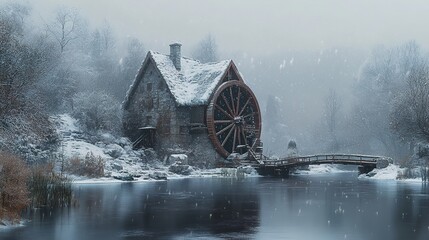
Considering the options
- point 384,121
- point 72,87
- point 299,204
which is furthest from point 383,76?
point 299,204

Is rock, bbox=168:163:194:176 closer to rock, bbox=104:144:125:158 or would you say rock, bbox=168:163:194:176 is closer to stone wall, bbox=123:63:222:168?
stone wall, bbox=123:63:222:168

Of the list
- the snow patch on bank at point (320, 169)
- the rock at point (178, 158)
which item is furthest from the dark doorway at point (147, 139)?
the snow patch on bank at point (320, 169)

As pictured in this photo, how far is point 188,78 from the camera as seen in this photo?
5262cm

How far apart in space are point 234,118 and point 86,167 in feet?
64.4

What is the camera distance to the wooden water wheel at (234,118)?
165 feet

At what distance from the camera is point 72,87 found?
186ft

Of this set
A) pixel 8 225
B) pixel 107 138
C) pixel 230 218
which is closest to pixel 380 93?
pixel 107 138

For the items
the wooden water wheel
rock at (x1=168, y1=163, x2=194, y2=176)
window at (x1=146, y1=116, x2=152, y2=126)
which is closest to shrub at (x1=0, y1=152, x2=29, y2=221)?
rock at (x1=168, y1=163, x2=194, y2=176)

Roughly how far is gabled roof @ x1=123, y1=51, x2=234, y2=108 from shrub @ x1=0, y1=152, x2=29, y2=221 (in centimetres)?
3330

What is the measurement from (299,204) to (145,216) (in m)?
6.92

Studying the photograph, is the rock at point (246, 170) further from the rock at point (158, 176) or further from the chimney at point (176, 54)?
the chimney at point (176, 54)

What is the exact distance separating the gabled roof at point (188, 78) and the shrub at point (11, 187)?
109 feet

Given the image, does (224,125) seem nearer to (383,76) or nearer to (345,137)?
(383,76)

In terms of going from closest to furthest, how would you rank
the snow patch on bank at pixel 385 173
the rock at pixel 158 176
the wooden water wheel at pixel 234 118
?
the rock at pixel 158 176 → the snow patch on bank at pixel 385 173 → the wooden water wheel at pixel 234 118
